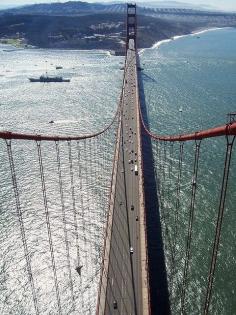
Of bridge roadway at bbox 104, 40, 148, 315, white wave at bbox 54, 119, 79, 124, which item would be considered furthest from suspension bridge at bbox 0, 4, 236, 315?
white wave at bbox 54, 119, 79, 124

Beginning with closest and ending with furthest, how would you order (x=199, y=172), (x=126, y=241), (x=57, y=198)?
(x=126, y=241), (x=57, y=198), (x=199, y=172)

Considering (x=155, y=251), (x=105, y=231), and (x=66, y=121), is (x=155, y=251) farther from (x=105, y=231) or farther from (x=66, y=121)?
(x=66, y=121)

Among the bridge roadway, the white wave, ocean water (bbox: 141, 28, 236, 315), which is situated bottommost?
the white wave

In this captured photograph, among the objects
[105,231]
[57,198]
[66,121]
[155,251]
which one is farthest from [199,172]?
[66,121]

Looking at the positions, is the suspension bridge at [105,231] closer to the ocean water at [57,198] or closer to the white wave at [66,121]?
the ocean water at [57,198]

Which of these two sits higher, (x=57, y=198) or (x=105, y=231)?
(x=105, y=231)

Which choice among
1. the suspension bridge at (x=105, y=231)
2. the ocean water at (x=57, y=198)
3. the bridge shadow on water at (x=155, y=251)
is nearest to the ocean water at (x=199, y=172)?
the suspension bridge at (x=105, y=231)

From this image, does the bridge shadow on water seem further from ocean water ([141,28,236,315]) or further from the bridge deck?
the bridge deck
